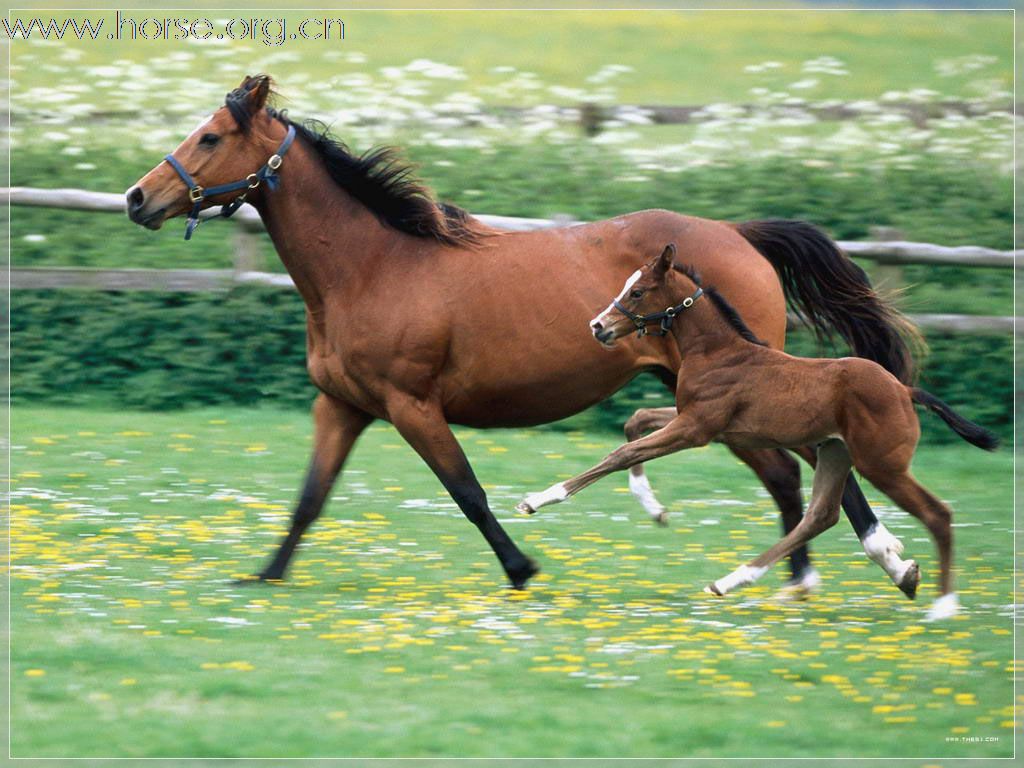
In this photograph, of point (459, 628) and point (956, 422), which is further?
point (956, 422)

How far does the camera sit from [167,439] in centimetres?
1099

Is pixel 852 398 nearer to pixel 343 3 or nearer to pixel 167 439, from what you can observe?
pixel 167 439

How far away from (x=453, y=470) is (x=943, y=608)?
2173 millimetres

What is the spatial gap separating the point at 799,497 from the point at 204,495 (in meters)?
3.81

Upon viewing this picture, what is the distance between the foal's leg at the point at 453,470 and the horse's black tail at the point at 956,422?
183 centimetres

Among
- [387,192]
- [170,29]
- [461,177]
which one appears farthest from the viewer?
[170,29]

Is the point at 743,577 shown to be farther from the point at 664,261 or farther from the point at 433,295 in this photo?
the point at 433,295

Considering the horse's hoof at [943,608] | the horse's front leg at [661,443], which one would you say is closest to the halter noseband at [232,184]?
the horse's front leg at [661,443]

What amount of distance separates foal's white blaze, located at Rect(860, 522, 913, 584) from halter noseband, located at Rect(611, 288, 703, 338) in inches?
49.1

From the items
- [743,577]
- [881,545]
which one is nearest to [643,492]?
[743,577]

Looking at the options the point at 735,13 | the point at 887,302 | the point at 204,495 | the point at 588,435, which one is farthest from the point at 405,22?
the point at 887,302

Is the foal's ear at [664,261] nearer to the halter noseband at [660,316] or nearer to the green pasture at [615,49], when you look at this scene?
the halter noseband at [660,316]

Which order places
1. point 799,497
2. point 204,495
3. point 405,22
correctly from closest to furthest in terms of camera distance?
1. point 799,497
2. point 204,495
3. point 405,22

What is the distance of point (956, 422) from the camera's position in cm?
652
